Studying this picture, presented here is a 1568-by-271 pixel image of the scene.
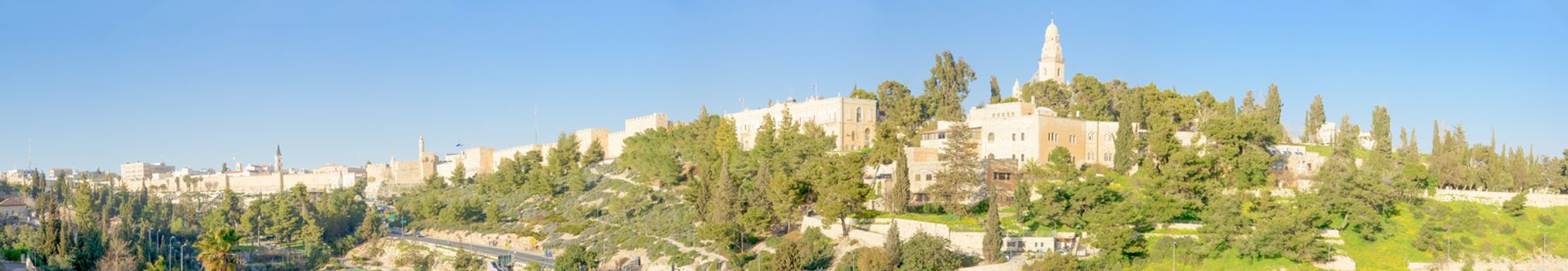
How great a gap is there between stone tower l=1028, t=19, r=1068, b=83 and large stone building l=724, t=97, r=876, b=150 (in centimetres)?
1046

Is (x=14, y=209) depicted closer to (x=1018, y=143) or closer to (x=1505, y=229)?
(x=1018, y=143)

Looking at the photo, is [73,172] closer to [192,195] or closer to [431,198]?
[192,195]

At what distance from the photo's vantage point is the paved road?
58375mm

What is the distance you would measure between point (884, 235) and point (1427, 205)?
21406 mm

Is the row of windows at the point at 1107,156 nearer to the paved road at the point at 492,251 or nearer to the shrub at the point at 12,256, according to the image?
the paved road at the point at 492,251

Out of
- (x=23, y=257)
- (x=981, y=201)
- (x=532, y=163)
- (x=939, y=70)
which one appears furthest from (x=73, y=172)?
(x=981, y=201)

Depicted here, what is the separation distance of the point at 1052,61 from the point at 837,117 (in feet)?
44.8

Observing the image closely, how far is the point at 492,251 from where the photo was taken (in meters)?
63.8

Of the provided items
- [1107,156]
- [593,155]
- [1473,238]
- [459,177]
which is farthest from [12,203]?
[1473,238]

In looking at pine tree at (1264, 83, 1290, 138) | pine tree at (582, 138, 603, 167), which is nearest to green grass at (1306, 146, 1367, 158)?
pine tree at (1264, 83, 1290, 138)

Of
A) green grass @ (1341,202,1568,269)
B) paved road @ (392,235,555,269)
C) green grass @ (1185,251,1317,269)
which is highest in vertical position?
green grass @ (1341,202,1568,269)

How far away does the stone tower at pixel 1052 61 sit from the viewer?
76000mm

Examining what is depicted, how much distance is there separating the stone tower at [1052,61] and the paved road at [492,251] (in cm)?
3091

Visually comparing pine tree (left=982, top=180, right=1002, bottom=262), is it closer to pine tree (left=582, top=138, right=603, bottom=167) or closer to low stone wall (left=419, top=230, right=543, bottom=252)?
low stone wall (left=419, top=230, right=543, bottom=252)
